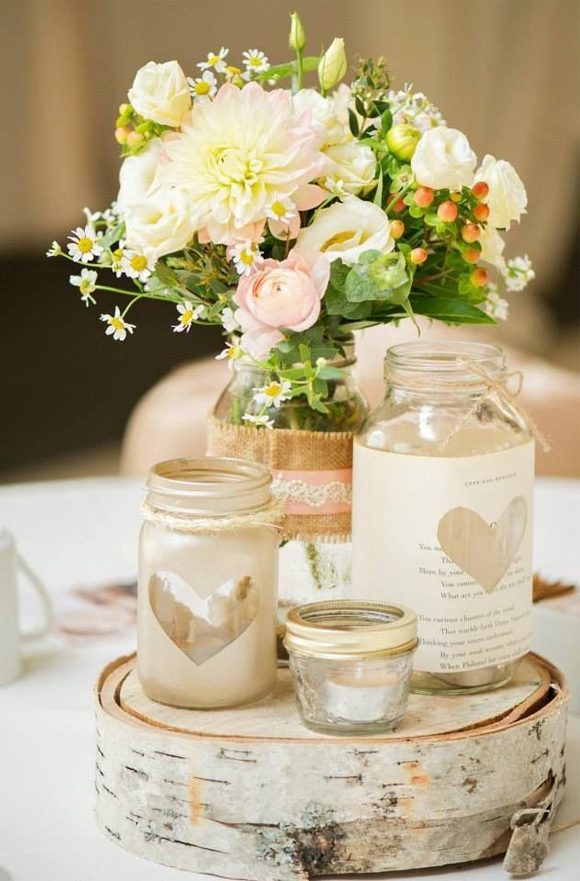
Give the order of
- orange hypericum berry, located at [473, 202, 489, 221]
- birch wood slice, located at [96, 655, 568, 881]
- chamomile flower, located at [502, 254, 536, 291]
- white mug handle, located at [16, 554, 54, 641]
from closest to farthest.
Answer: birch wood slice, located at [96, 655, 568, 881] < orange hypericum berry, located at [473, 202, 489, 221] < chamomile flower, located at [502, 254, 536, 291] < white mug handle, located at [16, 554, 54, 641]

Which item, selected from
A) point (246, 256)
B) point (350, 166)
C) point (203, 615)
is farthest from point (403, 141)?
point (203, 615)

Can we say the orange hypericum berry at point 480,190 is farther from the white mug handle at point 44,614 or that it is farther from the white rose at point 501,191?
the white mug handle at point 44,614

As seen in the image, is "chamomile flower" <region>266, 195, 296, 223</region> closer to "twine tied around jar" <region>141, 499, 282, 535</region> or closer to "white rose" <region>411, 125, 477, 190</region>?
"white rose" <region>411, 125, 477, 190</region>

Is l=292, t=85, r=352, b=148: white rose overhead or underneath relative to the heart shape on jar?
overhead

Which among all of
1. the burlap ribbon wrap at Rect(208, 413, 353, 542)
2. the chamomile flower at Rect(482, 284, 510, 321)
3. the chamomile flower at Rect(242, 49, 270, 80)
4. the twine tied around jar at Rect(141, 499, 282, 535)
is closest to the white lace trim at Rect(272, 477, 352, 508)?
the burlap ribbon wrap at Rect(208, 413, 353, 542)

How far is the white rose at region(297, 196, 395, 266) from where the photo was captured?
0.86 m

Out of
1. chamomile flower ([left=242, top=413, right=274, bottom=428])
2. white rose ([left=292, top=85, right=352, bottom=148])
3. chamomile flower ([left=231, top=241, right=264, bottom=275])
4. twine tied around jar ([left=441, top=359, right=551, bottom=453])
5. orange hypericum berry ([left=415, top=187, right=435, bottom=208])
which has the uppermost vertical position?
white rose ([left=292, top=85, right=352, bottom=148])

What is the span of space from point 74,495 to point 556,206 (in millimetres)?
3623

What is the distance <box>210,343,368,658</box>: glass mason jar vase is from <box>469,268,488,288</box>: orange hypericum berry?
11 centimetres

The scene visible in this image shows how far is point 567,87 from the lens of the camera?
4.73 meters

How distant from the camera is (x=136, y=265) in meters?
0.90

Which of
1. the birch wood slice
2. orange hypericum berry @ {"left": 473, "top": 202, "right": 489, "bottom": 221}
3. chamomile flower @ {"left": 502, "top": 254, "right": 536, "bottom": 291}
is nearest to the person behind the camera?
the birch wood slice

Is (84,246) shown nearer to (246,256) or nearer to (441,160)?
(246,256)

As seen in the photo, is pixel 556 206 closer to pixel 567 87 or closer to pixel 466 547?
pixel 567 87
